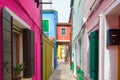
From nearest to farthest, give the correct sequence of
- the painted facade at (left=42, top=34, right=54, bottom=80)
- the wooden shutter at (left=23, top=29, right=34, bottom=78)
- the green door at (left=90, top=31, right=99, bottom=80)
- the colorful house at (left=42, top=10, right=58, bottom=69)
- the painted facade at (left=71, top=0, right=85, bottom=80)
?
the wooden shutter at (left=23, top=29, right=34, bottom=78) < the green door at (left=90, top=31, right=99, bottom=80) < the painted facade at (left=71, top=0, right=85, bottom=80) < the painted facade at (left=42, top=34, right=54, bottom=80) < the colorful house at (left=42, top=10, right=58, bottom=69)

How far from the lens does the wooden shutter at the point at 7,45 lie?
3377mm

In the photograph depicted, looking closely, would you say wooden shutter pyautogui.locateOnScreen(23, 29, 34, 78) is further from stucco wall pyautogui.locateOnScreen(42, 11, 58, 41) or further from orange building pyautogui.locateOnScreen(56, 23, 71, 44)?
orange building pyautogui.locateOnScreen(56, 23, 71, 44)

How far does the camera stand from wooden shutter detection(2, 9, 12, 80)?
11.1 ft

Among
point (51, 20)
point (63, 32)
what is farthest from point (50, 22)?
point (63, 32)

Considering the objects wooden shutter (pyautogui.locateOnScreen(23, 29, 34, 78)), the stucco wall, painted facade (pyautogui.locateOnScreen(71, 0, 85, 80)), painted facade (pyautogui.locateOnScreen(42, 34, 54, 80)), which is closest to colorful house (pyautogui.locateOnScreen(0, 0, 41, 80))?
wooden shutter (pyautogui.locateOnScreen(23, 29, 34, 78))

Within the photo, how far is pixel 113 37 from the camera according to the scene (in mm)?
4500

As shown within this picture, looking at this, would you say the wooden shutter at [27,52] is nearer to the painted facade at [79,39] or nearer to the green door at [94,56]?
the green door at [94,56]

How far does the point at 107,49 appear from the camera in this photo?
454 cm

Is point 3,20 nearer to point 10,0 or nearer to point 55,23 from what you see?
point 10,0

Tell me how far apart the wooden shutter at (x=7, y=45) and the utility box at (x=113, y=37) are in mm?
1699

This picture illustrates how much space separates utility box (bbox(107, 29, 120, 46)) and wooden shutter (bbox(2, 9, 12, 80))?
1699 millimetres

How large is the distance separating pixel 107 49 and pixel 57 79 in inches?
475

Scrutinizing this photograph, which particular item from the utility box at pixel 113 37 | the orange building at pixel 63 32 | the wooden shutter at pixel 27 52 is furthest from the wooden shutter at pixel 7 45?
the orange building at pixel 63 32

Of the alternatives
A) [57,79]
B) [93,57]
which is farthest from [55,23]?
[93,57]
